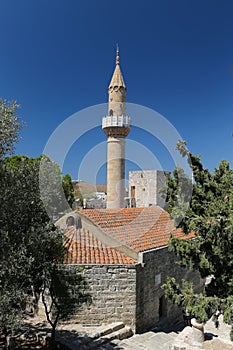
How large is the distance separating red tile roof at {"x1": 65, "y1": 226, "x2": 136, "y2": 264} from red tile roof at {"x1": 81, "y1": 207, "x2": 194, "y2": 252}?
52 cm

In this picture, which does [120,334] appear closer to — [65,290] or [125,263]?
[125,263]

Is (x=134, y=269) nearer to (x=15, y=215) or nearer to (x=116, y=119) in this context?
(x=15, y=215)

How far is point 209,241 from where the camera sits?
7164 mm

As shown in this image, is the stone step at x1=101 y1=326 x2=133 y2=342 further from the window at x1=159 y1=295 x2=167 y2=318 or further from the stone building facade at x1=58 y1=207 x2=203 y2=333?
the window at x1=159 y1=295 x2=167 y2=318

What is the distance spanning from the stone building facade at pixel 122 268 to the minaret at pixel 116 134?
9054mm

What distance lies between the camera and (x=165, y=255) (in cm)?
1135

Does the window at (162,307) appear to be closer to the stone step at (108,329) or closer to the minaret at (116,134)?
the stone step at (108,329)

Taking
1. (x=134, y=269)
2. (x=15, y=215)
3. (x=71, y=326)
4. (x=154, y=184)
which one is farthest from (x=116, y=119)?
(x=15, y=215)

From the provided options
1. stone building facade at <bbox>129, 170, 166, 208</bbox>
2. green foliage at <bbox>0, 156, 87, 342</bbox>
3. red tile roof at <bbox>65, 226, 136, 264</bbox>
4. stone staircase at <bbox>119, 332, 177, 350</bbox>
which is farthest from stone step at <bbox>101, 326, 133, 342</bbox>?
stone building facade at <bbox>129, 170, 166, 208</bbox>

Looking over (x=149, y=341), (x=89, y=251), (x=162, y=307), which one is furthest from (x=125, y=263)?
(x=162, y=307)

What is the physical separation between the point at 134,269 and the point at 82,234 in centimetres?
276

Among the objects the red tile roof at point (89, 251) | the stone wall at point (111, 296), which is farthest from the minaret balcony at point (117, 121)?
the stone wall at point (111, 296)

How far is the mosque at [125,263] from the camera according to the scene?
31.9 feet

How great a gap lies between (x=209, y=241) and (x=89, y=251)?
4.89 meters
